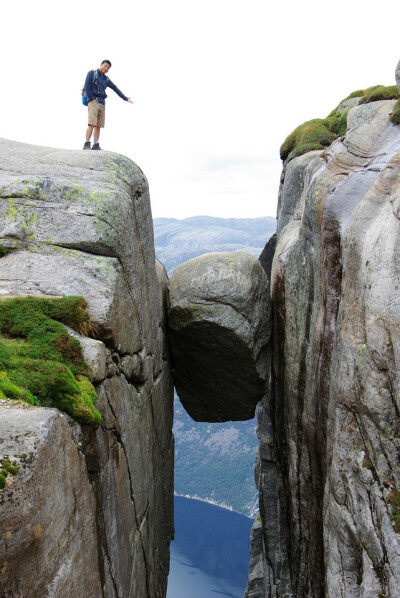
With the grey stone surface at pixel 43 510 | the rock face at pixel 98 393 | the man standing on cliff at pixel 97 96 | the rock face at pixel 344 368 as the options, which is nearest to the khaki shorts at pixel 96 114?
the man standing on cliff at pixel 97 96

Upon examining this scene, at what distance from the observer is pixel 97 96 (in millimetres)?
17656

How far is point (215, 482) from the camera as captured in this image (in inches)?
5615

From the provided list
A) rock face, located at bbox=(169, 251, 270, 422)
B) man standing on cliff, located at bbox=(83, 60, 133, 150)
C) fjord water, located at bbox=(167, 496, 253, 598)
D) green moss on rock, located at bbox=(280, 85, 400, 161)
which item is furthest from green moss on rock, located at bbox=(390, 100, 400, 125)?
fjord water, located at bbox=(167, 496, 253, 598)

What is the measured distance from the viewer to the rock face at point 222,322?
17391mm

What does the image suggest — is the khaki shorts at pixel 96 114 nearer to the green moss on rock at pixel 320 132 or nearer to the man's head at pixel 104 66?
the man's head at pixel 104 66

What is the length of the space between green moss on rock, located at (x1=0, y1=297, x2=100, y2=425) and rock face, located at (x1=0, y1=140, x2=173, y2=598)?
0.37 meters

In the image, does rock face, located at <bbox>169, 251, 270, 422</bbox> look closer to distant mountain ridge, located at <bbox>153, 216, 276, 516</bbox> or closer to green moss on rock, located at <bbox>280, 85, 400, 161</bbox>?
green moss on rock, located at <bbox>280, 85, 400, 161</bbox>

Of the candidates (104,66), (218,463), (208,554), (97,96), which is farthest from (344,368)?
(218,463)

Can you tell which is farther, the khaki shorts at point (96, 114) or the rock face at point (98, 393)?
the khaki shorts at point (96, 114)

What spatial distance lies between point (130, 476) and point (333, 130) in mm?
17260

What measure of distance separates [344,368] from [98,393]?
569cm

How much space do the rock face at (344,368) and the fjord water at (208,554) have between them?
5486 cm

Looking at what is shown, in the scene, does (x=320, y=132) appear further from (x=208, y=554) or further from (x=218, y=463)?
(x=218, y=463)

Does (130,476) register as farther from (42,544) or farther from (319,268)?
(319,268)
